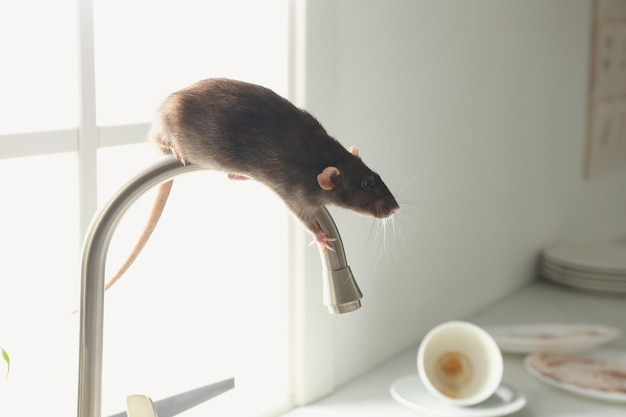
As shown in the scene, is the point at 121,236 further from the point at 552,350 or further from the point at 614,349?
the point at 614,349

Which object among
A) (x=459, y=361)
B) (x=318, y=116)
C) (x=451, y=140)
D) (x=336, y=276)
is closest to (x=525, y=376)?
(x=459, y=361)

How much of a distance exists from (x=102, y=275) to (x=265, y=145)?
18 centimetres

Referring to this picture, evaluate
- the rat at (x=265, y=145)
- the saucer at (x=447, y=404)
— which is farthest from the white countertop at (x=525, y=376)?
the rat at (x=265, y=145)

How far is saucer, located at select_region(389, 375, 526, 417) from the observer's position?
135 centimetres

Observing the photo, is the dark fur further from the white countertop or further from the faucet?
the white countertop

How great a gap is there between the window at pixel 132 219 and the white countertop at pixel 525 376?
0.38 ft

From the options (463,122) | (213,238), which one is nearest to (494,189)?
(463,122)

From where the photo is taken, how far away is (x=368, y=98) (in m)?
1.44

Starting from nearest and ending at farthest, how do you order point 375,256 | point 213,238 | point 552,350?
1. point 213,238
2. point 375,256
3. point 552,350

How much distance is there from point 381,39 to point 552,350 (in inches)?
24.9

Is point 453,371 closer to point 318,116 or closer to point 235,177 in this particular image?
point 318,116

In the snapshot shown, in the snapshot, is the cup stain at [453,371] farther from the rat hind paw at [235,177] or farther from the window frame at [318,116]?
the rat hind paw at [235,177]

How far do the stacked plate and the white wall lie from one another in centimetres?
5

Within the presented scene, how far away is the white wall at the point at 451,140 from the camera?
1.43m
